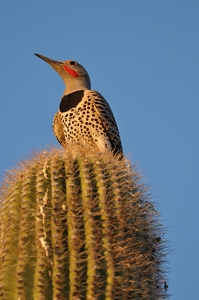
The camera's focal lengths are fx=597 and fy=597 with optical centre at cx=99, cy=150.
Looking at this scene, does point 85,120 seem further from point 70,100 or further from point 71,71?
Result: point 71,71

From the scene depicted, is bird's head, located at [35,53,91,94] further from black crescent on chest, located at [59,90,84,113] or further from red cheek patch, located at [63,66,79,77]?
black crescent on chest, located at [59,90,84,113]

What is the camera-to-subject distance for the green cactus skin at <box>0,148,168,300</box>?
316 centimetres

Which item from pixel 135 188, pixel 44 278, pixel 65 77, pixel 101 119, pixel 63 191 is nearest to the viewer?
pixel 44 278

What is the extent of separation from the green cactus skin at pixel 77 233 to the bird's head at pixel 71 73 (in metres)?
3.60

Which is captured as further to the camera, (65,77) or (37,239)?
(65,77)

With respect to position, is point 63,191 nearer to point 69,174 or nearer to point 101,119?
point 69,174

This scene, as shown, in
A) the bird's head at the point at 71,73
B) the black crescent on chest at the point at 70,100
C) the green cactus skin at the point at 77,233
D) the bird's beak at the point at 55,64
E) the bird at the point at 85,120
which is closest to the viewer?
the green cactus skin at the point at 77,233

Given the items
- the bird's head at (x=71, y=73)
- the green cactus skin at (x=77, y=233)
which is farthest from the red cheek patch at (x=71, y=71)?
the green cactus skin at (x=77, y=233)

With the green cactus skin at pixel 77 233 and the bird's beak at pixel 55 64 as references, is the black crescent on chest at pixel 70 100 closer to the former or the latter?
the bird's beak at pixel 55 64

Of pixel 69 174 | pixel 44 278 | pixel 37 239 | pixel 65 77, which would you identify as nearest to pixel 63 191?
pixel 69 174

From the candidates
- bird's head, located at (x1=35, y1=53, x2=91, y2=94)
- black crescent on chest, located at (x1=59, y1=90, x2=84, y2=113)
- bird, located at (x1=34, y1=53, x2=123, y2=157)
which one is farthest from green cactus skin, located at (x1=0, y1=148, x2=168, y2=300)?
bird's head, located at (x1=35, y1=53, x2=91, y2=94)

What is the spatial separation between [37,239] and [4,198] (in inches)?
18.2

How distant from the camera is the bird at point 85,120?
21.7 feet

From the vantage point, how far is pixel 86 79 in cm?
745
